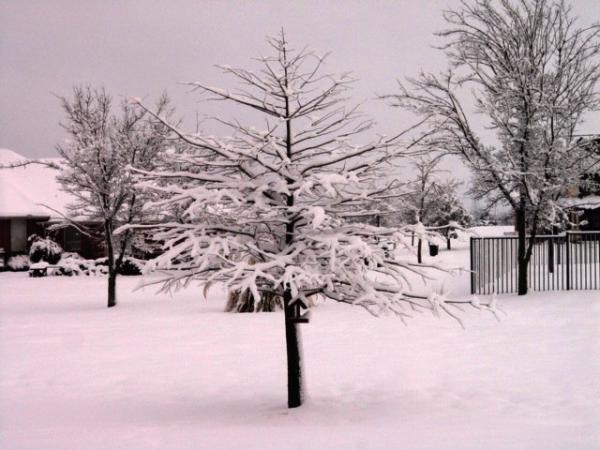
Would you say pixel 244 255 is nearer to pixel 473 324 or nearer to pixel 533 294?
pixel 473 324

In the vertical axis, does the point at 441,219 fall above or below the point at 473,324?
above

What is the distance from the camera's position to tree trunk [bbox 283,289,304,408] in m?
6.88

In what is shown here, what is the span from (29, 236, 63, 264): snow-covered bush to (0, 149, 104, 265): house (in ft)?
1.63

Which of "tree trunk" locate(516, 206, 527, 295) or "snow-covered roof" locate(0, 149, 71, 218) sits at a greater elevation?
"snow-covered roof" locate(0, 149, 71, 218)

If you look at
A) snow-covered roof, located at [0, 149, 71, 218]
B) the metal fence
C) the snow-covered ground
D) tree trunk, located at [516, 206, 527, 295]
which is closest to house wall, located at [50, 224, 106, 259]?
snow-covered roof, located at [0, 149, 71, 218]

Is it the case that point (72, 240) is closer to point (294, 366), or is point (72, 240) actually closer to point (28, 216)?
point (28, 216)

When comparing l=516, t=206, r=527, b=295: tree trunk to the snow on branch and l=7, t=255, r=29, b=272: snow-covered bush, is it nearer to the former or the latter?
the snow on branch

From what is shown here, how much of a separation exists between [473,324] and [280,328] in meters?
3.73

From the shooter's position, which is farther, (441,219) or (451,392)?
(441,219)

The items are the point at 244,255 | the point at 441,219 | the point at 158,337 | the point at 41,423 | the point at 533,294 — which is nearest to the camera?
the point at 41,423

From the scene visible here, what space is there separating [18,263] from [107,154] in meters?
16.5

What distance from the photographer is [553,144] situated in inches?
609

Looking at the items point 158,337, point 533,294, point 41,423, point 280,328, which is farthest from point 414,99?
point 41,423

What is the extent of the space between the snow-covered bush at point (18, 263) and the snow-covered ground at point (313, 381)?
17.2m
